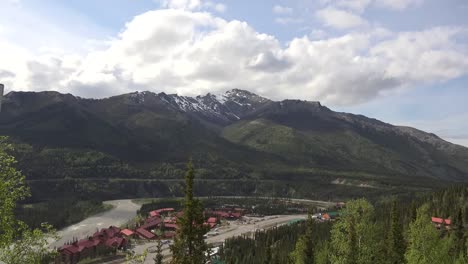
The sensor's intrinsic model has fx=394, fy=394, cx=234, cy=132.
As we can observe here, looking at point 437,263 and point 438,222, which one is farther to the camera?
point 438,222

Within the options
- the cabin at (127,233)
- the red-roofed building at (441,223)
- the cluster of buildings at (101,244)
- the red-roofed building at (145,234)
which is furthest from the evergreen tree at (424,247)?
the cabin at (127,233)

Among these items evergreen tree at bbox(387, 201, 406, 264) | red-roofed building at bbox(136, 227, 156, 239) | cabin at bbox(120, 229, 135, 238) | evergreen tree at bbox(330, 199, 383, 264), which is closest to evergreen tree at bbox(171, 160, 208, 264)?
evergreen tree at bbox(330, 199, 383, 264)

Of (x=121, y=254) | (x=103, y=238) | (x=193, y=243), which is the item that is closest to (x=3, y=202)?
(x=193, y=243)

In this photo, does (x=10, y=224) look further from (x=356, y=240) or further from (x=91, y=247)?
(x=91, y=247)

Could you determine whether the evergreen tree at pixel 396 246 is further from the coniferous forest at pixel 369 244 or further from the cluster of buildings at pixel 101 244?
the cluster of buildings at pixel 101 244

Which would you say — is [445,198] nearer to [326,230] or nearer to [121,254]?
[326,230]

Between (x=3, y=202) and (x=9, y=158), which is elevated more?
(x=9, y=158)

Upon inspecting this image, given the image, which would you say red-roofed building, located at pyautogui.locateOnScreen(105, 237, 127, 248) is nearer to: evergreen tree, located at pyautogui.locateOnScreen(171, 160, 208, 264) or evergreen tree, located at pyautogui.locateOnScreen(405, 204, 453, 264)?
evergreen tree, located at pyautogui.locateOnScreen(405, 204, 453, 264)
